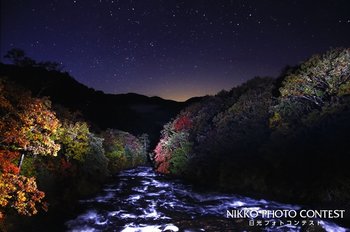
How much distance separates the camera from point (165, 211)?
24016mm

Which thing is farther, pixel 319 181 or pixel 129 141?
pixel 129 141

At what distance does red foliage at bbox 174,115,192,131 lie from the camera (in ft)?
183

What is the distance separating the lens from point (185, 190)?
3488 centimetres

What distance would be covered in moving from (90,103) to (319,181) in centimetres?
14814

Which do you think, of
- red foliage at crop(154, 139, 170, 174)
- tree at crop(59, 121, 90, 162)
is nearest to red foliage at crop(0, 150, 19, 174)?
tree at crop(59, 121, 90, 162)

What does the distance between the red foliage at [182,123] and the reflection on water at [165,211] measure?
22.0 metres

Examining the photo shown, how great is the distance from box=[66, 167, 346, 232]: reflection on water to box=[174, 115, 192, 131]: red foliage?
867 inches

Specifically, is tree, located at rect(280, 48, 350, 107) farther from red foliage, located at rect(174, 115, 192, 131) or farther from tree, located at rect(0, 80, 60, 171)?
red foliage, located at rect(174, 115, 192, 131)

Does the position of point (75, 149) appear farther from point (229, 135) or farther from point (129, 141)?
point (129, 141)

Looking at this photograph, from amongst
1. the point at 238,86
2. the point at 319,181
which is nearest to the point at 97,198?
the point at 319,181

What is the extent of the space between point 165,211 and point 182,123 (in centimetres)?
3434

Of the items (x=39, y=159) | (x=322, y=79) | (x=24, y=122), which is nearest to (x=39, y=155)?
(x=39, y=159)

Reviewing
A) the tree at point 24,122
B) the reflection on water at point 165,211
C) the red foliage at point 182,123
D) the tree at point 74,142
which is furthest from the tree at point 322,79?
the red foliage at point 182,123

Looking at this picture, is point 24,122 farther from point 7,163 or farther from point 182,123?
point 182,123
